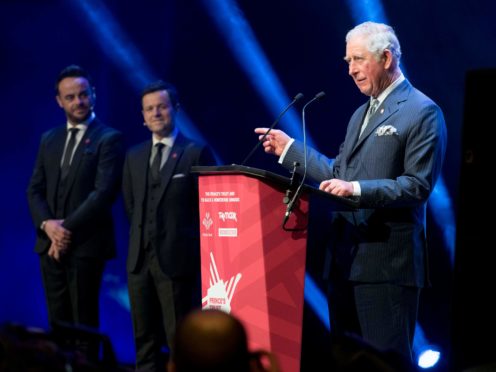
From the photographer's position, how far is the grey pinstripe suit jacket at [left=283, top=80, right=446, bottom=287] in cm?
357

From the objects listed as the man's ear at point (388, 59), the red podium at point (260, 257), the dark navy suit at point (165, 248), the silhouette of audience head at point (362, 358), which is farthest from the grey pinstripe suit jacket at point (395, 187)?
the dark navy suit at point (165, 248)

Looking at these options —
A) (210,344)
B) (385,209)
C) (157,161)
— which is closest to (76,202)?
(157,161)

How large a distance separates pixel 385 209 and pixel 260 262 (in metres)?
0.66

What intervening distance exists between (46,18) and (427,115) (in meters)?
3.76

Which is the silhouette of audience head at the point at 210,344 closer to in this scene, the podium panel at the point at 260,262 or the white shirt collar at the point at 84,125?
the podium panel at the point at 260,262

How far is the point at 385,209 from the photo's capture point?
3.68 m

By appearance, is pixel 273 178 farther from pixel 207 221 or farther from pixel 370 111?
pixel 370 111

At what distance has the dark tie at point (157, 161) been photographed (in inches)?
205

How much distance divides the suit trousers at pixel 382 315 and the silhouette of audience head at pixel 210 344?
1642mm

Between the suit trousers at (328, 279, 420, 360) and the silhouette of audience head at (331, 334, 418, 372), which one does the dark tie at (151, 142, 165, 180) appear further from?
the silhouette of audience head at (331, 334, 418, 372)

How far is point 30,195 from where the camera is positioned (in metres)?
5.64

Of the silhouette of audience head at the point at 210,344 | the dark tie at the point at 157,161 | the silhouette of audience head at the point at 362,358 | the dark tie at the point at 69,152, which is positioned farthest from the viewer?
the dark tie at the point at 69,152

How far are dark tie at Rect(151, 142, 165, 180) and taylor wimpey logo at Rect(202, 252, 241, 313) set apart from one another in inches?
68.4

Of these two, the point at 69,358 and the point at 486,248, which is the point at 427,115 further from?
the point at 69,358
